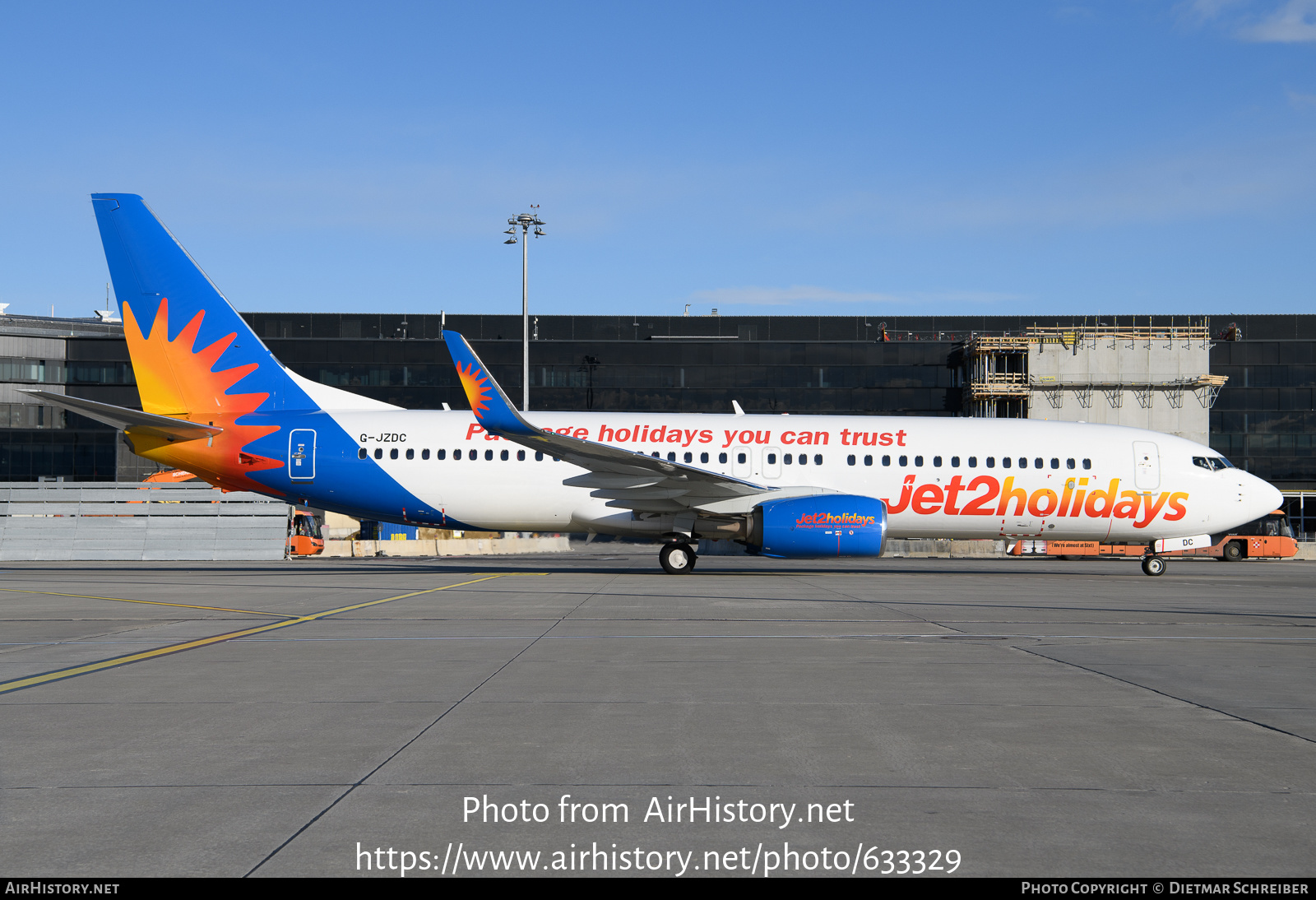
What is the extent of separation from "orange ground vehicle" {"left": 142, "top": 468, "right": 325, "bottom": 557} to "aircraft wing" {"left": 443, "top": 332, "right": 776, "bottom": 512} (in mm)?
15357

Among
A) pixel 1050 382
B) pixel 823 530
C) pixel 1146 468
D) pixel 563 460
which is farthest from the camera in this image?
pixel 1050 382

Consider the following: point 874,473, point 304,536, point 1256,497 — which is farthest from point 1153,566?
point 304,536

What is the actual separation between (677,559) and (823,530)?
3.77 meters

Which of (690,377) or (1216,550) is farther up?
(690,377)

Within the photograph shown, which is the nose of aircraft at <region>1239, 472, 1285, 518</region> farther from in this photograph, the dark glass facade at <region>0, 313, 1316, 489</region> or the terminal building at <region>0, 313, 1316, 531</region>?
the dark glass facade at <region>0, 313, 1316, 489</region>

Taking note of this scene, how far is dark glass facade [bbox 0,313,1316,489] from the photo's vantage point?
5944cm

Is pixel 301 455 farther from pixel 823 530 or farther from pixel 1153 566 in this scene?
pixel 1153 566

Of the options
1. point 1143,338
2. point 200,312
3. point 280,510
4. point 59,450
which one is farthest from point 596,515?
point 59,450

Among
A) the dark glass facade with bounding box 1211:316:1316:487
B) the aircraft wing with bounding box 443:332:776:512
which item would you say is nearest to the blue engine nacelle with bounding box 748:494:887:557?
the aircraft wing with bounding box 443:332:776:512

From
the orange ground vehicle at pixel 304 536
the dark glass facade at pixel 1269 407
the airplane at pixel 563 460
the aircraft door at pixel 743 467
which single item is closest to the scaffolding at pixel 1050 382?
the dark glass facade at pixel 1269 407

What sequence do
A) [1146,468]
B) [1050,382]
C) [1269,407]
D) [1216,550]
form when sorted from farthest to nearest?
[1269,407]
[1050,382]
[1216,550]
[1146,468]

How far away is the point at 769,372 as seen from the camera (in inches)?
2349

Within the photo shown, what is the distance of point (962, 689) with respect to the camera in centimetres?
796

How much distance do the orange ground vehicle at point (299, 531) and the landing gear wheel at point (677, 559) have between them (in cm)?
1577
